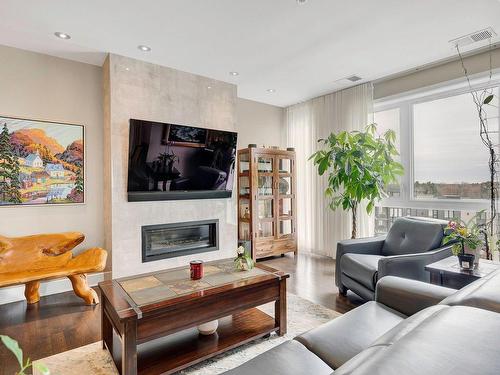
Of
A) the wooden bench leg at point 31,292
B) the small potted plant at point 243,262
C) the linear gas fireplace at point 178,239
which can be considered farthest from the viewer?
the linear gas fireplace at point 178,239

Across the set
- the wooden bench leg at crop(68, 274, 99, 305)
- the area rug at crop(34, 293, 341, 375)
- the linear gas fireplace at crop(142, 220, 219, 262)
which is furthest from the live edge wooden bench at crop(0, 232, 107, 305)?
the area rug at crop(34, 293, 341, 375)

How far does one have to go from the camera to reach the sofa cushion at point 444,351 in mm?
608

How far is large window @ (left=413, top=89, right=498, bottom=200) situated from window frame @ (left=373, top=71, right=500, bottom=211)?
0.05 meters

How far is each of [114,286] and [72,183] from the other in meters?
1.93

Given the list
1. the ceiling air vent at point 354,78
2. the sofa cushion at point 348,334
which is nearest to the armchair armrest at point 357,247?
the sofa cushion at point 348,334

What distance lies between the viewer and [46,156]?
324 cm

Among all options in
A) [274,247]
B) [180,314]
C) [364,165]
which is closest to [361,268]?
[364,165]

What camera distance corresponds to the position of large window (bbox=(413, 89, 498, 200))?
11.1 feet

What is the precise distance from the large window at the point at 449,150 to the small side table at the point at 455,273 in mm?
1421

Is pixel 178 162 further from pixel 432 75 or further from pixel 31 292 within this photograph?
pixel 432 75

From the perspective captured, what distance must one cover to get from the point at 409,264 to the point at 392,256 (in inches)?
6.1

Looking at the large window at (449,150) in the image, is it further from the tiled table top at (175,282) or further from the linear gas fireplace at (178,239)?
the linear gas fireplace at (178,239)

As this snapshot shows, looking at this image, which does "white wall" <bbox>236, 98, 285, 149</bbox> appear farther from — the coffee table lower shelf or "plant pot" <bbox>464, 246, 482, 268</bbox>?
"plant pot" <bbox>464, 246, 482, 268</bbox>

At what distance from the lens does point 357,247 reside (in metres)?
3.21
